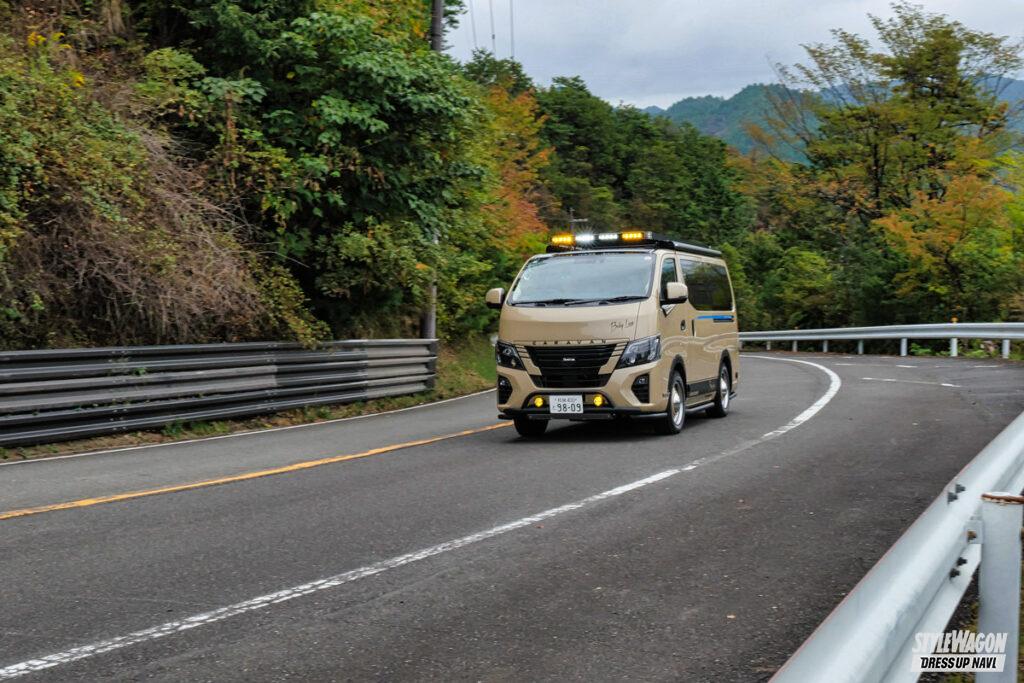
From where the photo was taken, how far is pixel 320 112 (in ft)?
53.5

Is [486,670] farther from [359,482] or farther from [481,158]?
[481,158]

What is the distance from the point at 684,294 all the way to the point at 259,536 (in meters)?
6.46

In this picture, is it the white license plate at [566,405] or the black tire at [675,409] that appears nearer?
the white license plate at [566,405]

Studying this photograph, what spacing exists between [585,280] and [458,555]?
6.40 metres

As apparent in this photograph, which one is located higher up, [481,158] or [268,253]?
[481,158]

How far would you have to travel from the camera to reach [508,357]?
1167 centimetres

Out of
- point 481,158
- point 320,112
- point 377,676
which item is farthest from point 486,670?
point 481,158

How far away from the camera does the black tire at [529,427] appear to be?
11961 mm

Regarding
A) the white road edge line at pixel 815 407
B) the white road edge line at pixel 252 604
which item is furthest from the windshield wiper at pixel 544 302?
the white road edge line at pixel 252 604

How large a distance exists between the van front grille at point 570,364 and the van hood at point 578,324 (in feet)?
0.33

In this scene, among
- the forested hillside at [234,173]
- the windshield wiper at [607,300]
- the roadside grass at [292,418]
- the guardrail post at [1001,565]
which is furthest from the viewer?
the forested hillside at [234,173]

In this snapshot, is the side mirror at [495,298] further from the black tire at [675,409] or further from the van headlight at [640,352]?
the black tire at [675,409]

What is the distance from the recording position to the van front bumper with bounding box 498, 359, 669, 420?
36.6ft

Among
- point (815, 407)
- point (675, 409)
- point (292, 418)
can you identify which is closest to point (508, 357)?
point (675, 409)
